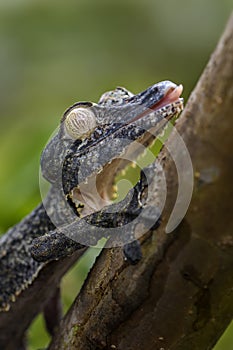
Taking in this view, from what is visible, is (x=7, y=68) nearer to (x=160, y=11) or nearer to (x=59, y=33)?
(x=59, y=33)

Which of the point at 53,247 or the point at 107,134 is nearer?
the point at 53,247

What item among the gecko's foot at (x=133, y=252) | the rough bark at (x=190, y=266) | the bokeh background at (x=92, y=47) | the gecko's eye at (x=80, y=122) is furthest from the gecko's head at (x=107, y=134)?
the bokeh background at (x=92, y=47)

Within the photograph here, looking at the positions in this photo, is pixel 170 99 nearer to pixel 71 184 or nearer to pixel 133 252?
pixel 71 184

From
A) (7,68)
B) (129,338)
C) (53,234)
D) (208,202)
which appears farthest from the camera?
(7,68)

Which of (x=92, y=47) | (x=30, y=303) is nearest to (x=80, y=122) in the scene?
(x=30, y=303)

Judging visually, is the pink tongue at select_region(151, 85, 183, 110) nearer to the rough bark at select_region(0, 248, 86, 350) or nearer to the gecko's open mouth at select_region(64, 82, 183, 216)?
the gecko's open mouth at select_region(64, 82, 183, 216)

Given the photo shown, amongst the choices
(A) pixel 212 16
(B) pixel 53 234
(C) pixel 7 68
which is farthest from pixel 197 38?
(B) pixel 53 234
